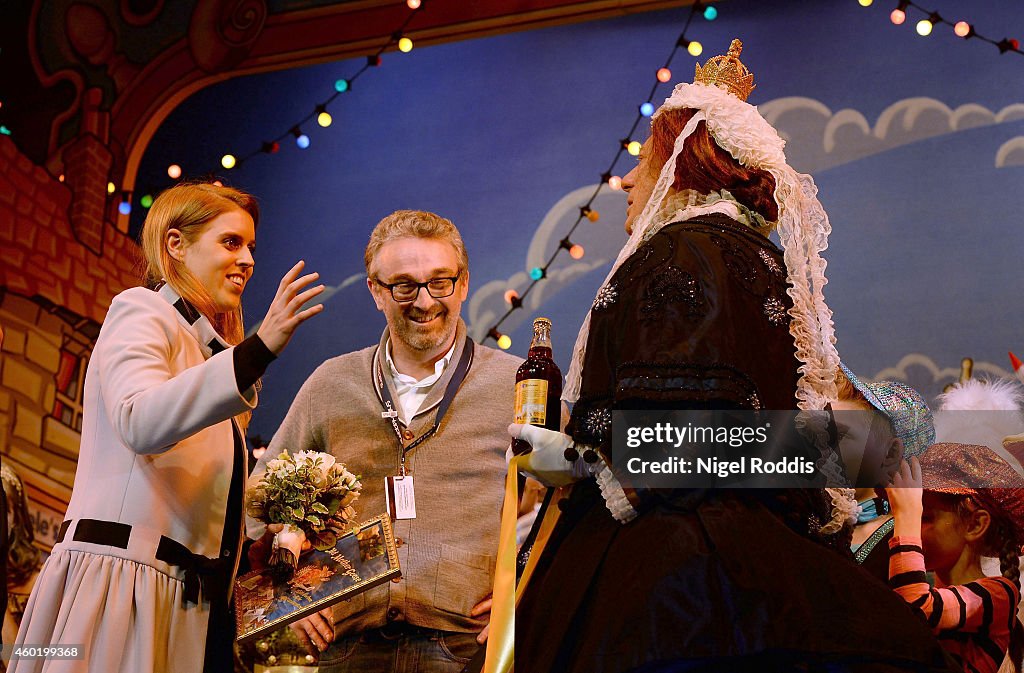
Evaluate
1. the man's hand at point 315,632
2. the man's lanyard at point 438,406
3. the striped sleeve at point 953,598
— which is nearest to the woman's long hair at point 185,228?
the man's lanyard at point 438,406

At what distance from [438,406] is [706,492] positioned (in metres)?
1.48

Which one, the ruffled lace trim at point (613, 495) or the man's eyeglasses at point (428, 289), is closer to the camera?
the ruffled lace trim at point (613, 495)

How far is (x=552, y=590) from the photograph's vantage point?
214 centimetres

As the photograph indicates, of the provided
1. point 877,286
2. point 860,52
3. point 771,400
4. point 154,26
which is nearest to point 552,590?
point 771,400

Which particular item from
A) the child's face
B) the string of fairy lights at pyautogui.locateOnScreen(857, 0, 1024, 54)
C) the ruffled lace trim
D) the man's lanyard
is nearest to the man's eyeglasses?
the man's lanyard

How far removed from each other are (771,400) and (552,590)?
1.98ft

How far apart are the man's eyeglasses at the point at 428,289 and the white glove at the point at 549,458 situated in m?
1.32

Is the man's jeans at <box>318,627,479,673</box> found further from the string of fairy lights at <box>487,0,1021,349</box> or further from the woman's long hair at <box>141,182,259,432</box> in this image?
the string of fairy lights at <box>487,0,1021,349</box>

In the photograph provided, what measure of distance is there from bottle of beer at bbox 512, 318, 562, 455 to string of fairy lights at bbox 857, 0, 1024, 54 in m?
2.52

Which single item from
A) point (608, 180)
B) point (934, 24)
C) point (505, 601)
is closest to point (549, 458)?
point (505, 601)

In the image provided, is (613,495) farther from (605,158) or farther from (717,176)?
(605,158)

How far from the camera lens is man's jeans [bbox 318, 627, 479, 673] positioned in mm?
3166

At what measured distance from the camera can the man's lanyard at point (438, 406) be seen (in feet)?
11.2

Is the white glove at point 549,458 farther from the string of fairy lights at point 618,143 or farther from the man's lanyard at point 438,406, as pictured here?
the string of fairy lights at point 618,143
